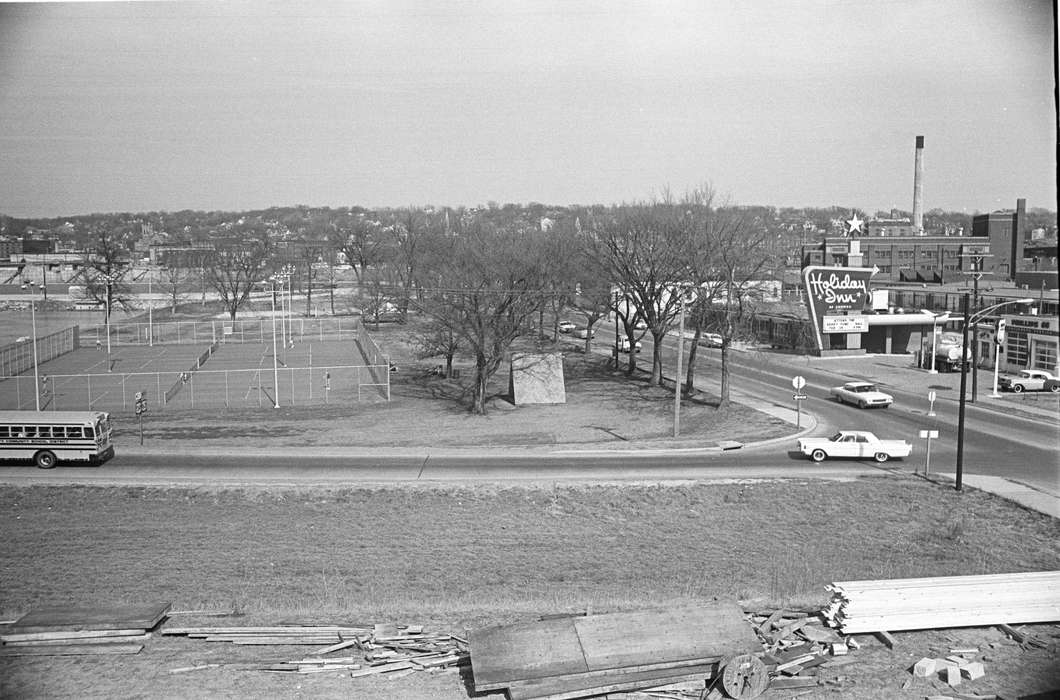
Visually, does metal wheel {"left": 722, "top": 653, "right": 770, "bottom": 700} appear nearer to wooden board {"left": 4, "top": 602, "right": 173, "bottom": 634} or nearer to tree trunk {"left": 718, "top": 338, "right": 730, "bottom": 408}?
wooden board {"left": 4, "top": 602, "right": 173, "bottom": 634}

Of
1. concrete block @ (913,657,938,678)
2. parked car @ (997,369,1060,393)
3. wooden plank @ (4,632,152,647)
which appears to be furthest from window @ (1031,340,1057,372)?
wooden plank @ (4,632,152,647)

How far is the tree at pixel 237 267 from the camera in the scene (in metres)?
63.0

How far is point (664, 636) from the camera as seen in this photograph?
859 cm

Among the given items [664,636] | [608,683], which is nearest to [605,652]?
[608,683]

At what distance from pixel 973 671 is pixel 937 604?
1.31m

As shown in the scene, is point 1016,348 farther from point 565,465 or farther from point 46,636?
point 46,636

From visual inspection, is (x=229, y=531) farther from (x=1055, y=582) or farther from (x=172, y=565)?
(x=1055, y=582)

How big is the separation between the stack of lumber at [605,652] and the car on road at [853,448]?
1214 cm

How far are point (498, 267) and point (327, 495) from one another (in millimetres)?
15380

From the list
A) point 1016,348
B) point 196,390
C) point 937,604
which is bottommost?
point 196,390

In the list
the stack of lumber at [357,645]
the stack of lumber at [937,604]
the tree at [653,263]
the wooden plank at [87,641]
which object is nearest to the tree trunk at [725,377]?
the tree at [653,263]

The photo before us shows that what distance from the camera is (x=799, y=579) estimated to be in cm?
1241

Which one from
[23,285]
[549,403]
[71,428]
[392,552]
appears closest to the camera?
[392,552]

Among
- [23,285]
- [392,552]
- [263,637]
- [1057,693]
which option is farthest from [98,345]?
[1057,693]
